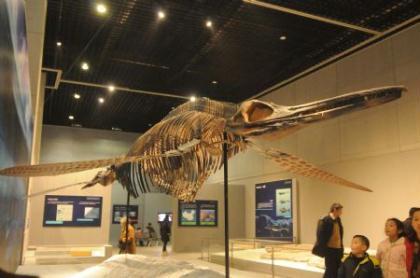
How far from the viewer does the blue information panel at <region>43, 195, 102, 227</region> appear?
13.0 meters

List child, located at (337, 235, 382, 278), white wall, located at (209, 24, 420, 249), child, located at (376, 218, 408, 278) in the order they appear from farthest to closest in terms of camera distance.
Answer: white wall, located at (209, 24, 420, 249) → child, located at (376, 218, 408, 278) → child, located at (337, 235, 382, 278)

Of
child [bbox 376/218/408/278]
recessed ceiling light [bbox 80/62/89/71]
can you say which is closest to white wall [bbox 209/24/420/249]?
child [bbox 376/218/408/278]

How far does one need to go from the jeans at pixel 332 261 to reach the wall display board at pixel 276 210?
20.1 ft

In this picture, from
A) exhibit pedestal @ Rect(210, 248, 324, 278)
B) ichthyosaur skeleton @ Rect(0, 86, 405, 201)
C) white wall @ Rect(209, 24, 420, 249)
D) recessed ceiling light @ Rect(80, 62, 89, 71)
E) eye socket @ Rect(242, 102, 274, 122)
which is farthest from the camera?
recessed ceiling light @ Rect(80, 62, 89, 71)

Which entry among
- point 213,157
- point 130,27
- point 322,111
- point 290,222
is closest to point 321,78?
point 290,222

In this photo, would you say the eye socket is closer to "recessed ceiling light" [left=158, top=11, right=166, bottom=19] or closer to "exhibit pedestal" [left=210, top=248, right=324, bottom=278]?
"exhibit pedestal" [left=210, top=248, right=324, bottom=278]

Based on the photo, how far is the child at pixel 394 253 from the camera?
4.36 meters

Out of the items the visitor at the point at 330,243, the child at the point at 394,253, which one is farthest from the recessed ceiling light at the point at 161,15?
the child at the point at 394,253

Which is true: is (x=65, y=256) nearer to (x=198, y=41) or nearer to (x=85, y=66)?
(x=85, y=66)

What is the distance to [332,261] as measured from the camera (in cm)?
615

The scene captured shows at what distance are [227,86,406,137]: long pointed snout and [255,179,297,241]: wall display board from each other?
8715 millimetres

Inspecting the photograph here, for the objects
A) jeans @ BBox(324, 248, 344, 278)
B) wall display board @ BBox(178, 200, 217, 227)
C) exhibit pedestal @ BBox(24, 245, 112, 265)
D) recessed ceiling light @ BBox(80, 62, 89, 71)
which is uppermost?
recessed ceiling light @ BBox(80, 62, 89, 71)

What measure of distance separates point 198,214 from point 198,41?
6.67 metres

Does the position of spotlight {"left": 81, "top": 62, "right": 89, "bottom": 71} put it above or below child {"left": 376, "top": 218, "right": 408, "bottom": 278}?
above
